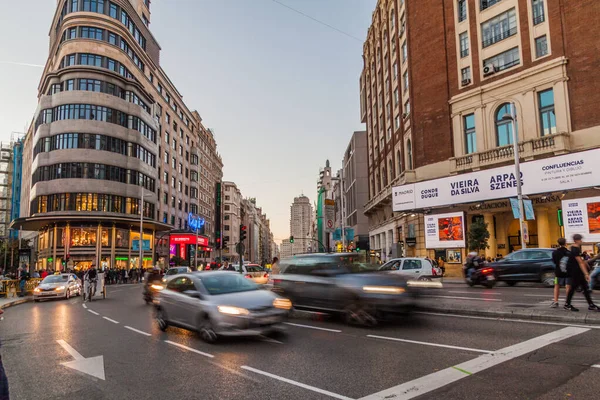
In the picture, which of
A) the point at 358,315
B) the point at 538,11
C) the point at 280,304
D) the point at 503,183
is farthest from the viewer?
the point at 538,11

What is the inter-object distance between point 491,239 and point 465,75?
1315 centimetres

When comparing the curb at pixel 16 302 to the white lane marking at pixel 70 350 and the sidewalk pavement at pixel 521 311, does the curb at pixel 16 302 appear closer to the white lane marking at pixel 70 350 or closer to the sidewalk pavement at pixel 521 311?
the white lane marking at pixel 70 350

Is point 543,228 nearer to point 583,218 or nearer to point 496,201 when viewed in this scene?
point 496,201

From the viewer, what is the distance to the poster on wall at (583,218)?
2408 centimetres

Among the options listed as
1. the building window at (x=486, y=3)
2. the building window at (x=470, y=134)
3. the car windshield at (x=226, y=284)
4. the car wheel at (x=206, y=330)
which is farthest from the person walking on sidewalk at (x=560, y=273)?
the building window at (x=486, y=3)

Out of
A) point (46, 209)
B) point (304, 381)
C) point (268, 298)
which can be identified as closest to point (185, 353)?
point (268, 298)

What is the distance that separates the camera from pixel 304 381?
5707mm

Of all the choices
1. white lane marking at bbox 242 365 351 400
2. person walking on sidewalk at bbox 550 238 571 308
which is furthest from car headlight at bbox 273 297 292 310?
person walking on sidewalk at bbox 550 238 571 308

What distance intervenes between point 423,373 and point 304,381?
1689 mm

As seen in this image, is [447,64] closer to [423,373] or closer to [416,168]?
[416,168]

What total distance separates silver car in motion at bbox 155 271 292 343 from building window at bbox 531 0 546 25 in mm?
29202

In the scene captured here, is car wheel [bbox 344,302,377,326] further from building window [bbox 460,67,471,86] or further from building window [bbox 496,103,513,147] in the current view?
building window [bbox 460,67,471,86]

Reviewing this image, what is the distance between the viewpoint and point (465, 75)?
109 ft

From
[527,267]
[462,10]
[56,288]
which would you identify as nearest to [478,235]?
[527,267]
